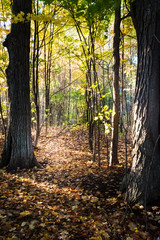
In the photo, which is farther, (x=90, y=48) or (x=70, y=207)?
(x=90, y=48)

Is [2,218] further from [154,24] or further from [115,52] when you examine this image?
[115,52]

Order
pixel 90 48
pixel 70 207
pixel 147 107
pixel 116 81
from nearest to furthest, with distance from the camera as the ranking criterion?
pixel 147 107 < pixel 70 207 < pixel 116 81 < pixel 90 48

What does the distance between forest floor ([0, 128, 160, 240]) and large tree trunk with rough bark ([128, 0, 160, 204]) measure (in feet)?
1.04

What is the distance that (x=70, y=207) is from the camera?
8.74ft

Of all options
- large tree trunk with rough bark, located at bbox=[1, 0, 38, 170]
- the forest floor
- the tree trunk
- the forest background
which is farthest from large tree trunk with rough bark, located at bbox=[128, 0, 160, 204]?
large tree trunk with rough bark, located at bbox=[1, 0, 38, 170]

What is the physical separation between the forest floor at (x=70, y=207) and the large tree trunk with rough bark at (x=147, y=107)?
1.04 ft

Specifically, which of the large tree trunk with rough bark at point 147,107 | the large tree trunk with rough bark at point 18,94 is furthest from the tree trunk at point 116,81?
the large tree trunk with rough bark at point 18,94

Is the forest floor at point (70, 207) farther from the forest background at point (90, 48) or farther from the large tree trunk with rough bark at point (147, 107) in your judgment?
the large tree trunk with rough bark at point (147, 107)

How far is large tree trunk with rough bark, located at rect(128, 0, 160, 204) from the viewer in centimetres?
223

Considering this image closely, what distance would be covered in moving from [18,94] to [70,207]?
10.4 ft

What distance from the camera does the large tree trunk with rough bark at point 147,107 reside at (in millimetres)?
2229

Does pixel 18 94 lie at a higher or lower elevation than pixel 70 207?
higher

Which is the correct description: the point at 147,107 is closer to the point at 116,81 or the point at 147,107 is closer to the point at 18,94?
the point at 116,81

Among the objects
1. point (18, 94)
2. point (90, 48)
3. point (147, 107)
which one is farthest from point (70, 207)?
point (90, 48)
